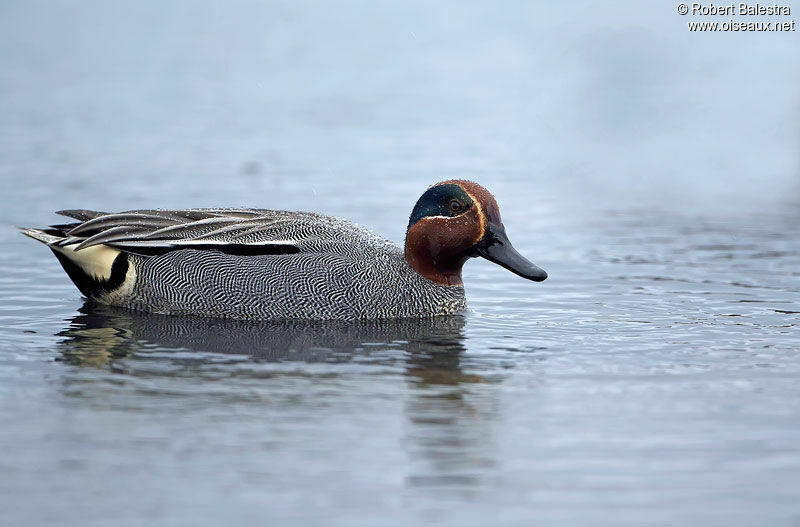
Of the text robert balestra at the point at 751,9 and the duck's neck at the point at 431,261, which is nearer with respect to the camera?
the duck's neck at the point at 431,261

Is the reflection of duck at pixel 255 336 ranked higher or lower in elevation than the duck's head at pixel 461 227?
lower

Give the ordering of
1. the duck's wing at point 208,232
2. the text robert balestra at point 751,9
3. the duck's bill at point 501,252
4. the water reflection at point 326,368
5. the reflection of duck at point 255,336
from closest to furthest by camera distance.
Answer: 1. the water reflection at point 326,368
2. the reflection of duck at point 255,336
3. the duck's bill at point 501,252
4. the duck's wing at point 208,232
5. the text robert balestra at point 751,9

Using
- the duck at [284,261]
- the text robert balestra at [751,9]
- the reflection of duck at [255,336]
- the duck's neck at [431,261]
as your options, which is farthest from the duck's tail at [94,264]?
the text robert balestra at [751,9]

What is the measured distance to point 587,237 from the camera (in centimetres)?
1238

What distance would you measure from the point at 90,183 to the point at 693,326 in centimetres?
813

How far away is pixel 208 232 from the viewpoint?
9.38 m

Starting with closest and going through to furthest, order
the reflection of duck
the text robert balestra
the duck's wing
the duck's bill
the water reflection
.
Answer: the water reflection, the reflection of duck, the duck's bill, the duck's wing, the text robert balestra

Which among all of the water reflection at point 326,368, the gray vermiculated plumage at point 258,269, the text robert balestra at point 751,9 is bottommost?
the water reflection at point 326,368

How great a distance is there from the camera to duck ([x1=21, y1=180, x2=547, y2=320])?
9.10 metres

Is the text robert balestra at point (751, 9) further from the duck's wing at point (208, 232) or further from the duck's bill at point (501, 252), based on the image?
the duck's wing at point (208, 232)

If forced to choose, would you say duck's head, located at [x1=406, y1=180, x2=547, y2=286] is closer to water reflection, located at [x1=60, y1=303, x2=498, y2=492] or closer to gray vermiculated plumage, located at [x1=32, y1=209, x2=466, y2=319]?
gray vermiculated plumage, located at [x1=32, y1=209, x2=466, y2=319]

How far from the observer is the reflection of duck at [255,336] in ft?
26.2


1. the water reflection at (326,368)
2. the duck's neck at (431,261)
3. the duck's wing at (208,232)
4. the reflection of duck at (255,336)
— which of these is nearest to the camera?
the water reflection at (326,368)

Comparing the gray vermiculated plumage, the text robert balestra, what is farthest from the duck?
the text robert balestra
